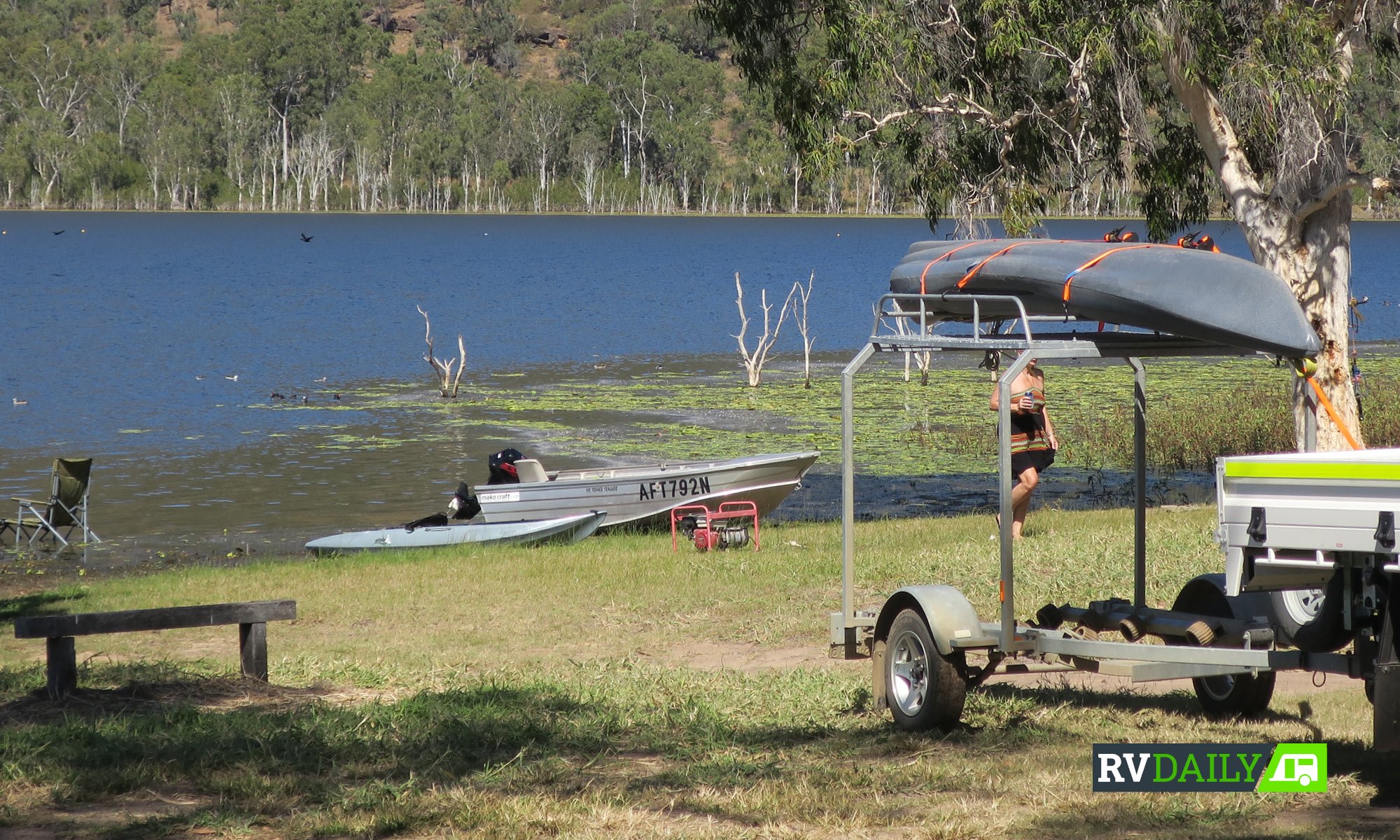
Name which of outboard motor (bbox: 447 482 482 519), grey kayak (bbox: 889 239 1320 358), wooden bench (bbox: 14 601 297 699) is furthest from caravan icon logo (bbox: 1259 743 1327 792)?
outboard motor (bbox: 447 482 482 519)

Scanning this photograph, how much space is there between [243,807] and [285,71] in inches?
6453

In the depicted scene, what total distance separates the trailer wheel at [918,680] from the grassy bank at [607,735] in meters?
0.13

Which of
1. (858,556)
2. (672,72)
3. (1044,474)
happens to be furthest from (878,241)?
(858,556)

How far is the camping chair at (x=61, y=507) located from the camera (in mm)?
17844

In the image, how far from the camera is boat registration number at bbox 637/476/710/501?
1669 centimetres

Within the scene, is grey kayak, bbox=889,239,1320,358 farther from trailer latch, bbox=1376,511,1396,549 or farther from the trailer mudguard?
the trailer mudguard

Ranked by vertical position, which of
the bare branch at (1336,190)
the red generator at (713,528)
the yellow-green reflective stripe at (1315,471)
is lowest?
the red generator at (713,528)

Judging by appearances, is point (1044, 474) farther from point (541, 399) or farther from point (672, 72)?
point (672, 72)

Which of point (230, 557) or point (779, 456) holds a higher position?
point (779, 456)

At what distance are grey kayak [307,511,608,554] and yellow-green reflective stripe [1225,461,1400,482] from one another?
A: 37.0ft

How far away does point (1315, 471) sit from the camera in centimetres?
525

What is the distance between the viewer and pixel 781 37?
701 inches

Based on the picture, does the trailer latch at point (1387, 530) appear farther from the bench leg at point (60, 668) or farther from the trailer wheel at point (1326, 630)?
the bench leg at point (60, 668)

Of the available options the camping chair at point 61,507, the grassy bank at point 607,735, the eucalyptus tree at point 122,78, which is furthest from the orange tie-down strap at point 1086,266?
the eucalyptus tree at point 122,78
